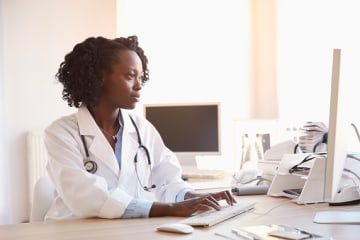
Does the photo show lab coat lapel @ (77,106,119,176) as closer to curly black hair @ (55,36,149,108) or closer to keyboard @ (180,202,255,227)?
curly black hair @ (55,36,149,108)

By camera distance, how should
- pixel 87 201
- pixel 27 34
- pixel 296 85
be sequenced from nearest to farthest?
pixel 87 201 < pixel 296 85 < pixel 27 34

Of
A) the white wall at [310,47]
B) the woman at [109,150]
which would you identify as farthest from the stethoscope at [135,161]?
the white wall at [310,47]

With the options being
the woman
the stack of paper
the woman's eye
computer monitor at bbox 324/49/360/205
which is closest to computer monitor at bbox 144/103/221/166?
the stack of paper

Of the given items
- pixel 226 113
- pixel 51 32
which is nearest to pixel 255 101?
pixel 226 113

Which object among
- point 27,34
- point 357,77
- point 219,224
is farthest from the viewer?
point 27,34

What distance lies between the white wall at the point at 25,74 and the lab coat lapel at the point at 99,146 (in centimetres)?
218

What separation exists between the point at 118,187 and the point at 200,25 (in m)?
2.51

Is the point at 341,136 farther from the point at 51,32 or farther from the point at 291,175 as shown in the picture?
the point at 51,32

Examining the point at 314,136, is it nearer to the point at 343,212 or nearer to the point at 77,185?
the point at 343,212

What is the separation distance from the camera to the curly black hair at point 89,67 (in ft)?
6.23

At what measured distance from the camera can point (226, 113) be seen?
13.5 ft

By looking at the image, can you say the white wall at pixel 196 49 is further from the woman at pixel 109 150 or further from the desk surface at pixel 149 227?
the desk surface at pixel 149 227

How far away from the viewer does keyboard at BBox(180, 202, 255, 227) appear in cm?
148

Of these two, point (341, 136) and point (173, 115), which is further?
point (173, 115)
